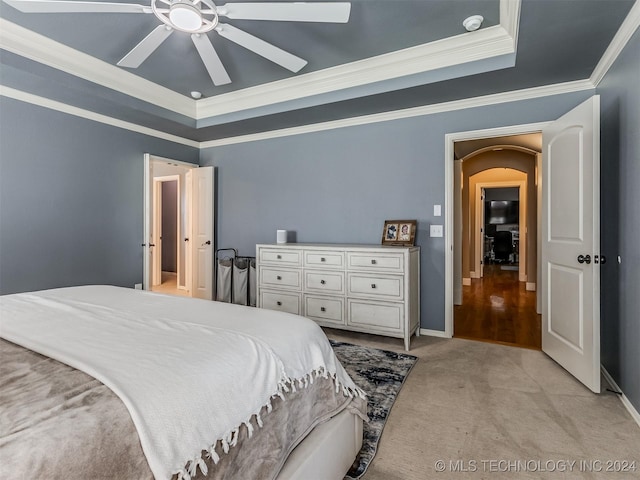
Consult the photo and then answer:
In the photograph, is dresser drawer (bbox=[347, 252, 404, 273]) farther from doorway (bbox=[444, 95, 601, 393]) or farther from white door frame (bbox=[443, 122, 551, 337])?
doorway (bbox=[444, 95, 601, 393])

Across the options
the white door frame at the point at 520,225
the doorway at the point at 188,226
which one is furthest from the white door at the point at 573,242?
the white door frame at the point at 520,225

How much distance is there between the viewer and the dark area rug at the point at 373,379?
5.40 ft

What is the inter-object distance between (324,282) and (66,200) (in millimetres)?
2799

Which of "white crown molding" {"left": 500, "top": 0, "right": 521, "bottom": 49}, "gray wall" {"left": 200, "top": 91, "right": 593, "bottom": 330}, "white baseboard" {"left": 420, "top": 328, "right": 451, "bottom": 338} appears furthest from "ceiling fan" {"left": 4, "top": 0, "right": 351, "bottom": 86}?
"white baseboard" {"left": 420, "top": 328, "right": 451, "bottom": 338}

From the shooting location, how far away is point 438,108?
3354 millimetres

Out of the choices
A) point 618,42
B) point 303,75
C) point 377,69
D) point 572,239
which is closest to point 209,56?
point 303,75

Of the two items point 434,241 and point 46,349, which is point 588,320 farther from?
point 46,349

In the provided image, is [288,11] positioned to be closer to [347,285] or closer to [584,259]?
[347,285]

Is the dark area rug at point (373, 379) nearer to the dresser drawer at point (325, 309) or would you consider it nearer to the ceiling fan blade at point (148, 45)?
the dresser drawer at point (325, 309)

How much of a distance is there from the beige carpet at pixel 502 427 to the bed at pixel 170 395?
376 millimetres

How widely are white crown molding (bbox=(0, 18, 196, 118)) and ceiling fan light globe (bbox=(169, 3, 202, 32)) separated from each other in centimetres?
155

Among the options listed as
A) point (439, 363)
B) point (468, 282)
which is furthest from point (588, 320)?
point (468, 282)

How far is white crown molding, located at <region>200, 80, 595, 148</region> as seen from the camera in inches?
114

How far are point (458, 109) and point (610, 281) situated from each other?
6.47 feet
